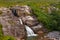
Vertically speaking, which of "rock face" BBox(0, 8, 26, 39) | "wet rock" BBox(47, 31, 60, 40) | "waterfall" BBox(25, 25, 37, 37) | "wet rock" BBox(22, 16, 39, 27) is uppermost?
"rock face" BBox(0, 8, 26, 39)

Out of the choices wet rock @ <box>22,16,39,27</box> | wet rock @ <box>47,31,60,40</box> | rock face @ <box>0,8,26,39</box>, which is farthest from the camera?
wet rock @ <box>22,16,39,27</box>

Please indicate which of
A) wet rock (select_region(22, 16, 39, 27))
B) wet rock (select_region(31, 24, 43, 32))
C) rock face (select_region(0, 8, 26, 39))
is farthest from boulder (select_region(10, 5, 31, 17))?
wet rock (select_region(31, 24, 43, 32))

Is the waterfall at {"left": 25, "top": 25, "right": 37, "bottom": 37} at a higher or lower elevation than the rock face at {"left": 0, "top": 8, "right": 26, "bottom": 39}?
lower

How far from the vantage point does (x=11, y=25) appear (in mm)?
35656

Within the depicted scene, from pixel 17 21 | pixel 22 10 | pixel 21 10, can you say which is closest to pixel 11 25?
pixel 17 21

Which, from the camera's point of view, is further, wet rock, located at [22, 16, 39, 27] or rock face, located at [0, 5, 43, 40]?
wet rock, located at [22, 16, 39, 27]

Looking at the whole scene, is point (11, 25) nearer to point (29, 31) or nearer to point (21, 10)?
point (29, 31)

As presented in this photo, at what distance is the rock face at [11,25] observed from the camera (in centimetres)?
3448

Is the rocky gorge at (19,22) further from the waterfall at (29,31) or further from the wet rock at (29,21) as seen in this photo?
the waterfall at (29,31)

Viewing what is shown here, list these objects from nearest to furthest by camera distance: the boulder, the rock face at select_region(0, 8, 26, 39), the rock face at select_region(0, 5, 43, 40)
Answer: the rock face at select_region(0, 8, 26, 39) < the rock face at select_region(0, 5, 43, 40) < the boulder

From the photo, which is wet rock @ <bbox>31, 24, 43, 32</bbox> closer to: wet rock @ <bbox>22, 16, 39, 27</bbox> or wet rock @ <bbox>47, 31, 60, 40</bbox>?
wet rock @ <bbox>22, 16, 39, 27</bbox>

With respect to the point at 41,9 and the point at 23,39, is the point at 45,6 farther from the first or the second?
the point at 23,39

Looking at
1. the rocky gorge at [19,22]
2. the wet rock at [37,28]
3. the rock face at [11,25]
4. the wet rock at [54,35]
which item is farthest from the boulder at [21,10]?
the wet rock at [54,35]

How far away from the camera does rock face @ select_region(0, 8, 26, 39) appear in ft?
113
